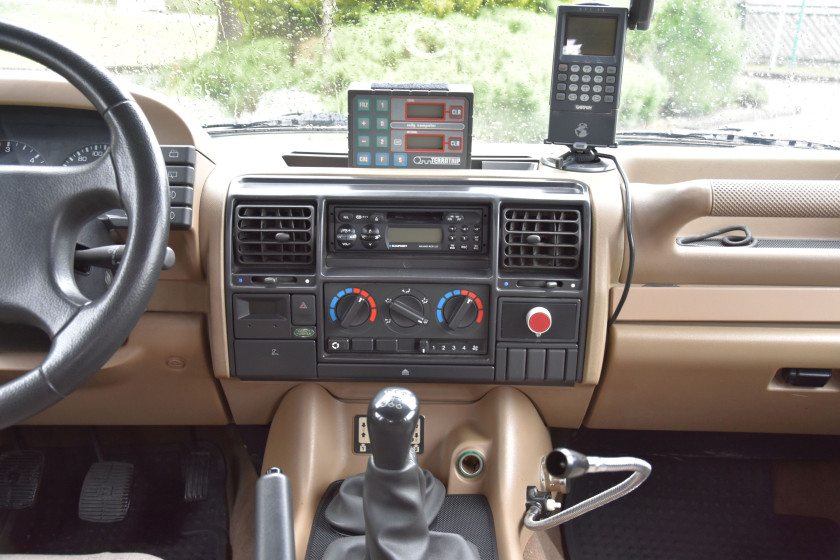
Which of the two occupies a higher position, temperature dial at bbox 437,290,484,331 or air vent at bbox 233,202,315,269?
air vent at bbox 233,202,315,269

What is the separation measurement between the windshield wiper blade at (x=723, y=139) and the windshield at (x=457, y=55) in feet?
0.08

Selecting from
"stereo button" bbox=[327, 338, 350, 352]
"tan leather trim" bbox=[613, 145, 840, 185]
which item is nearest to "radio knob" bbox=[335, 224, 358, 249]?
"stereo button" bbox=[327, 338, 350, 352]

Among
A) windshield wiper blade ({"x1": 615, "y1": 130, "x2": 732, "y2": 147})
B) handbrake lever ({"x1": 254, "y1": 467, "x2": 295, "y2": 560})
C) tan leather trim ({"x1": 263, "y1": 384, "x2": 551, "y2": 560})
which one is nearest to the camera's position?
handbrake lever ({"x1": 254, "y1": 467, "x2": 295, "y2": 560})

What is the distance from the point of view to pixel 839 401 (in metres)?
1.62

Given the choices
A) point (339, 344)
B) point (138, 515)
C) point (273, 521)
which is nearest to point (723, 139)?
point (339, 344)

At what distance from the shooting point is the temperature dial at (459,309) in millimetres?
1422

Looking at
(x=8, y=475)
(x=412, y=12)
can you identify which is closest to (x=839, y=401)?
(x=412, y=12)

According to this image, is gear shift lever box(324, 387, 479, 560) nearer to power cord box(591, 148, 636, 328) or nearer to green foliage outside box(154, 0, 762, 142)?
power cord box(591, 148, 636, 328)

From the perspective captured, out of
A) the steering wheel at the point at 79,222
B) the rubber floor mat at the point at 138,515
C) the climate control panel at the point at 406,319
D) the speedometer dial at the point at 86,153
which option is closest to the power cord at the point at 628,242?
the climate control panel at the point at 406,319

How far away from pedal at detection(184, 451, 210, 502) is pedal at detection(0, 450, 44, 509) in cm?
42

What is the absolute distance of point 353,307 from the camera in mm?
1417

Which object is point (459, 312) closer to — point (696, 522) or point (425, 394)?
point (425, 394)

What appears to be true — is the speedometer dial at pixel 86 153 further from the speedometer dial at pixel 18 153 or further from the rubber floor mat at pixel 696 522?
the rubber floor mat at pixel 696 522

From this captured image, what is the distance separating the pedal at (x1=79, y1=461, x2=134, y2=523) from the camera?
1.94m
